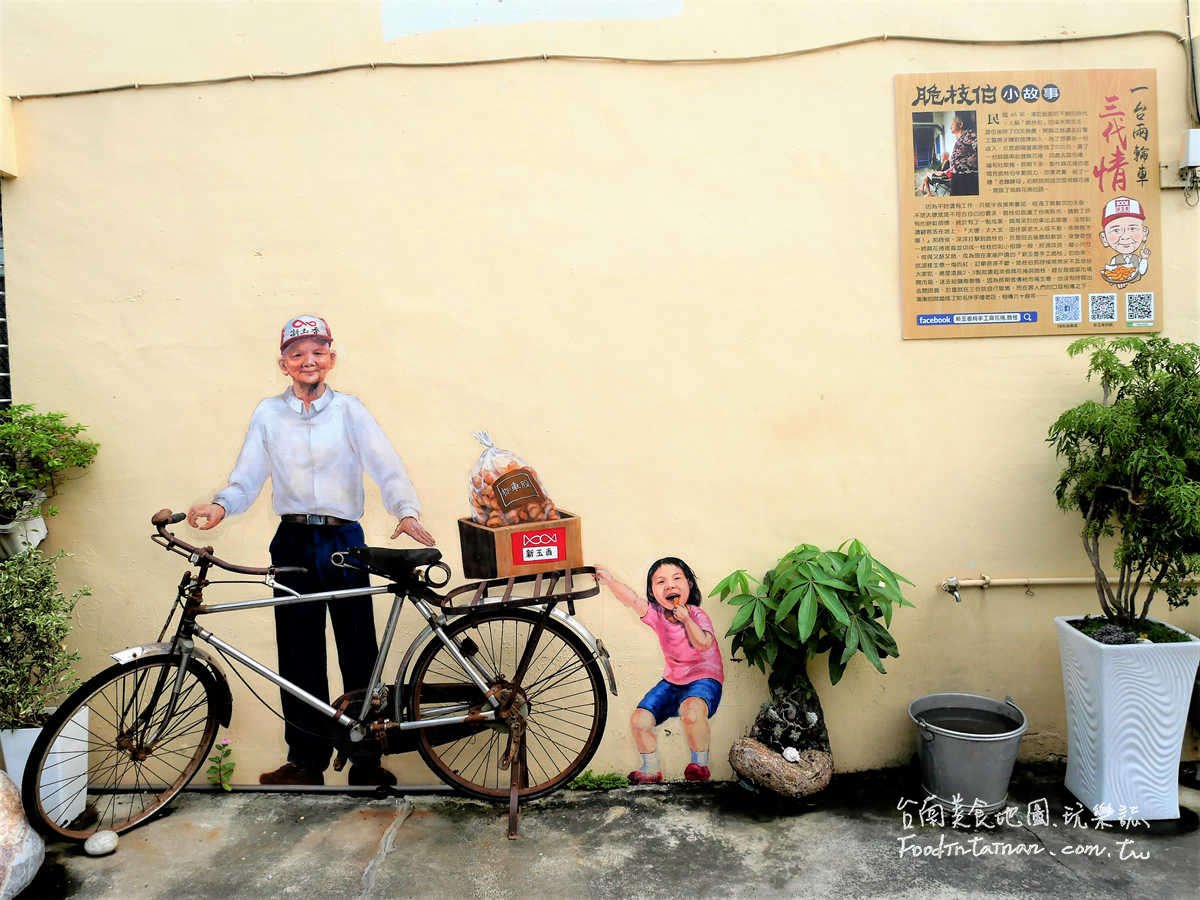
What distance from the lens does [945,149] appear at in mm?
3750

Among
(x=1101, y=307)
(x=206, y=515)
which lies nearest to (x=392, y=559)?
(x=206, y=515)

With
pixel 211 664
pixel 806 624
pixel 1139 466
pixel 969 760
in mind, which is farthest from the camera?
pixel 211 664

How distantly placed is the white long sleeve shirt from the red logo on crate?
20.4 inches

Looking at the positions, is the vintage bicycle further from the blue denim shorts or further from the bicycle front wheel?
the blue denim shorts

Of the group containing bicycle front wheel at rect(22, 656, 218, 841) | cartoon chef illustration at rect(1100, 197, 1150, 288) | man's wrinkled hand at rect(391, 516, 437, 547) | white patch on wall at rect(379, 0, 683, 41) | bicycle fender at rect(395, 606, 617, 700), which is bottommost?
bicycle front wheel at rect(22, 656, 218, 841)

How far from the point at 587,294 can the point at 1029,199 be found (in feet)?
6.77

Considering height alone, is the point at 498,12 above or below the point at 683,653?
above

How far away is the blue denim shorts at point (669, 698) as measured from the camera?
3.85 m

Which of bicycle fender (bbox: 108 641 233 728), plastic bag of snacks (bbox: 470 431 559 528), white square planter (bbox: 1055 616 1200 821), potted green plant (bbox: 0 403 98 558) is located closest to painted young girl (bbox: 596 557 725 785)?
plastic bag of snacks (bbox: 470 431 559 528)

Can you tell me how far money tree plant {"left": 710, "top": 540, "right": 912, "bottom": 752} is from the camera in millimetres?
3428

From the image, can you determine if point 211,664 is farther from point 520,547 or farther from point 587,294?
point 587,294

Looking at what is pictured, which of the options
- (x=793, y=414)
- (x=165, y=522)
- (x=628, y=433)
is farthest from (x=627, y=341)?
(x=165, y=522)

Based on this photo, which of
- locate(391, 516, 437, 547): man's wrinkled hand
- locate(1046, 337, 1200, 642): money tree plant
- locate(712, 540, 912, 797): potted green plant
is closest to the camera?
locate(1046, 337, 1200, 642): money tree plant

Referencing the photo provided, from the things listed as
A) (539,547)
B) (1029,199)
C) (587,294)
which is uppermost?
(1029,199)
